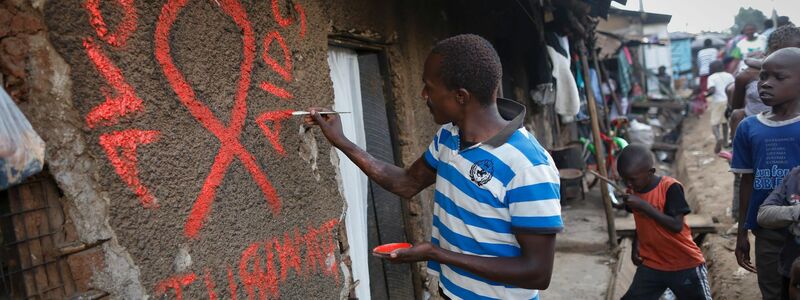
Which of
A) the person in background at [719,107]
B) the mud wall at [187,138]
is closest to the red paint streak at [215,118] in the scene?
the mud wall at [187,138]

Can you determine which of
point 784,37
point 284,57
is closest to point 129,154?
point 284,57

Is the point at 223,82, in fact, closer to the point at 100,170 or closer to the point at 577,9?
the point at 100,170

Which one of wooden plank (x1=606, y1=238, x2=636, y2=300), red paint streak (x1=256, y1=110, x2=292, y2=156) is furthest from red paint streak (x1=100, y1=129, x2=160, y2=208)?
wooden plank (x1=606, y1=238, x2=636, y2=300)

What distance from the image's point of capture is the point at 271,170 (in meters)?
1.96

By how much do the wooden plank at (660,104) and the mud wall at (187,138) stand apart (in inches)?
552

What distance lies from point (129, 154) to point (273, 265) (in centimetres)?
73

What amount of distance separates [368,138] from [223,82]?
4.58 ft

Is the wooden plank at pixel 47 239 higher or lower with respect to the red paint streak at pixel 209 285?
higher

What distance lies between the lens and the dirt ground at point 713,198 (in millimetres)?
4577

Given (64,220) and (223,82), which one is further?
(223,82)

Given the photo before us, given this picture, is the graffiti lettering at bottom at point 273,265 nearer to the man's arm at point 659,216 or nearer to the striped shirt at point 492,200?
the striped shirt at point 492,200

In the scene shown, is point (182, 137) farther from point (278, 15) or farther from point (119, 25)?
point (278, 15)

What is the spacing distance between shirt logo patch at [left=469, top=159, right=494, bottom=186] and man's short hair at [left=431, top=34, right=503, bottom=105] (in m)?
0.22

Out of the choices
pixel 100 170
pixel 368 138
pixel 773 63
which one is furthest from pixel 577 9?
pixel 100 170
